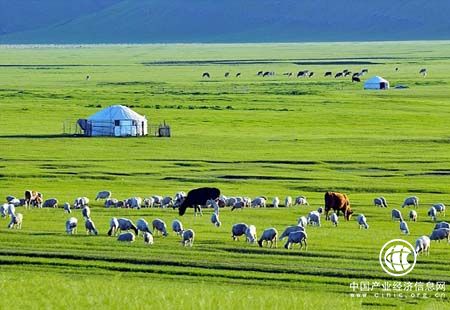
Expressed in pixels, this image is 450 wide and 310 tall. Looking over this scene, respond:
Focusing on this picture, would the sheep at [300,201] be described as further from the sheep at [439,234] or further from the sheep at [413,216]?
the sheep at [439,234]

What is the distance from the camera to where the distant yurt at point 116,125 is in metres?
72.7

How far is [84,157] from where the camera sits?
59.5 meters

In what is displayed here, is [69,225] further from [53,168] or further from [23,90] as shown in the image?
[23,90]

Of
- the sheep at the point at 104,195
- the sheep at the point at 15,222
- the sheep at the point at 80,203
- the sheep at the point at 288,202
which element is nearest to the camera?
the sheep at the point at 15,222

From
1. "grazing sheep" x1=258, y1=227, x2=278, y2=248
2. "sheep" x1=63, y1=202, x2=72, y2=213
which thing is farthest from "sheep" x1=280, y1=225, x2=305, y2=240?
"sheep" x1=63, y1=202, x2=72, y2=213

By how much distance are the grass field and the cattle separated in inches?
18.4

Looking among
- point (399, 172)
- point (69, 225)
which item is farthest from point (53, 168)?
point (69, 225)

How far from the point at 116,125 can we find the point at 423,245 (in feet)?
143

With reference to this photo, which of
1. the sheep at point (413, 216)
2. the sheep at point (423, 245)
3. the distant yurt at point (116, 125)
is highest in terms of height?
the distant yurt at point (116, 125)

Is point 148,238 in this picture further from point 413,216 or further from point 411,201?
point 411,201

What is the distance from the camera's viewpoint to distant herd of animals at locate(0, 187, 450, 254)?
3288 centimetres

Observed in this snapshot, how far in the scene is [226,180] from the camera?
50.5 meters

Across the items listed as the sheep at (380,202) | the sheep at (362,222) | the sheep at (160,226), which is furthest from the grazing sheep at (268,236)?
the sheep at (380,202)

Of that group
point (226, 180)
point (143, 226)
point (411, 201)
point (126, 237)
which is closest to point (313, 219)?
point (143, 226)
